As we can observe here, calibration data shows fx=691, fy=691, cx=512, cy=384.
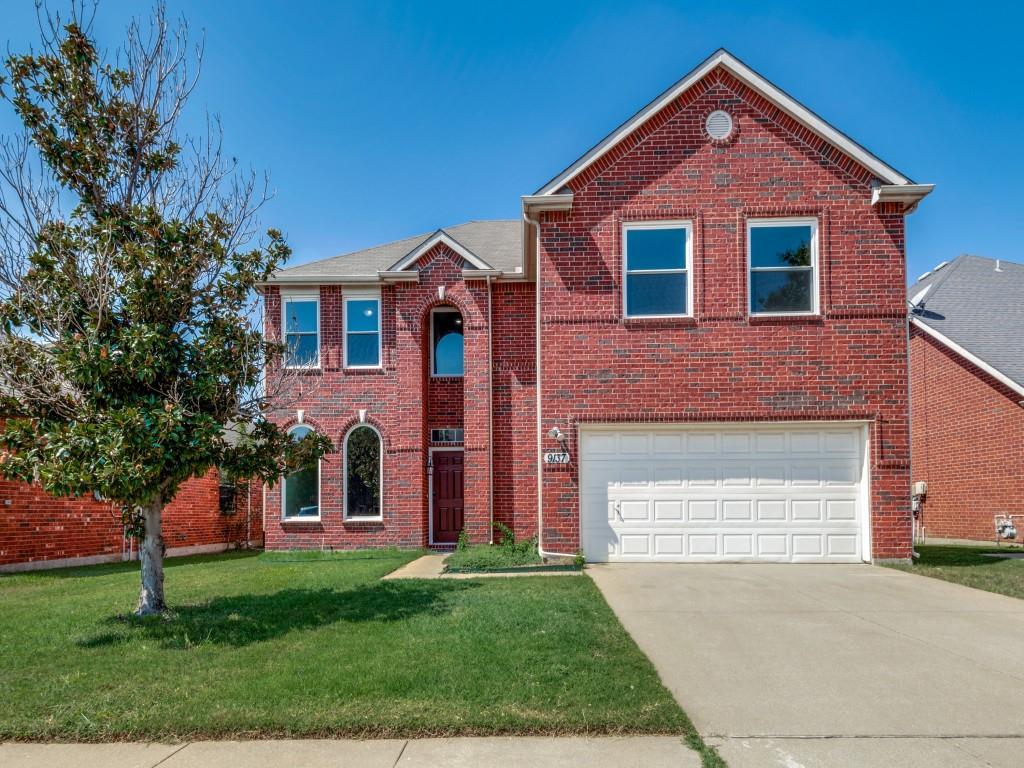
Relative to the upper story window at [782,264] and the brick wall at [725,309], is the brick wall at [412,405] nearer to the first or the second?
the brick wall at [725,309]

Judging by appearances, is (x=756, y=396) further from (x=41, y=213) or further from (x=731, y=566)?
(x=41, y=213)

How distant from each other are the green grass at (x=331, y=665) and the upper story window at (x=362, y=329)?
684 centimetres

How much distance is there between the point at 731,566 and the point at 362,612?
6.27 metres

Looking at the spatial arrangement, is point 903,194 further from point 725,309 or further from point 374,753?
point 374,753

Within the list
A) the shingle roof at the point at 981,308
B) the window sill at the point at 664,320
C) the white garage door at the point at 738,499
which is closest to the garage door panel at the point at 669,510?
the white garage door at the point at 738,499

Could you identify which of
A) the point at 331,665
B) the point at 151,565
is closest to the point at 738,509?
the point at 331,665

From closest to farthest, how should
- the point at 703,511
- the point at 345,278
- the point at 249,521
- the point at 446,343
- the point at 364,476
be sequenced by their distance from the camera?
the point at 703,511 → the point at 345,278 → the point at 364,476 → the point at 446,343 → the point at 249,521

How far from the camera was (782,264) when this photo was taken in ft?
38.6

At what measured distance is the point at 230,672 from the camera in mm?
5531

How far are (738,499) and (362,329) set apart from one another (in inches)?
344

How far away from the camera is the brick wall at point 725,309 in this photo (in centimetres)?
1137

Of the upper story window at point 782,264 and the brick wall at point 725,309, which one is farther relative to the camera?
the upper story window at point 782,264

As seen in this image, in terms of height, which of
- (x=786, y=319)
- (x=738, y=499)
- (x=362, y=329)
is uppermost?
(x=362, y=329)

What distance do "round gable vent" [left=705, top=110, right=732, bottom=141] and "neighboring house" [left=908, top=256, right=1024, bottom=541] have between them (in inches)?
362
